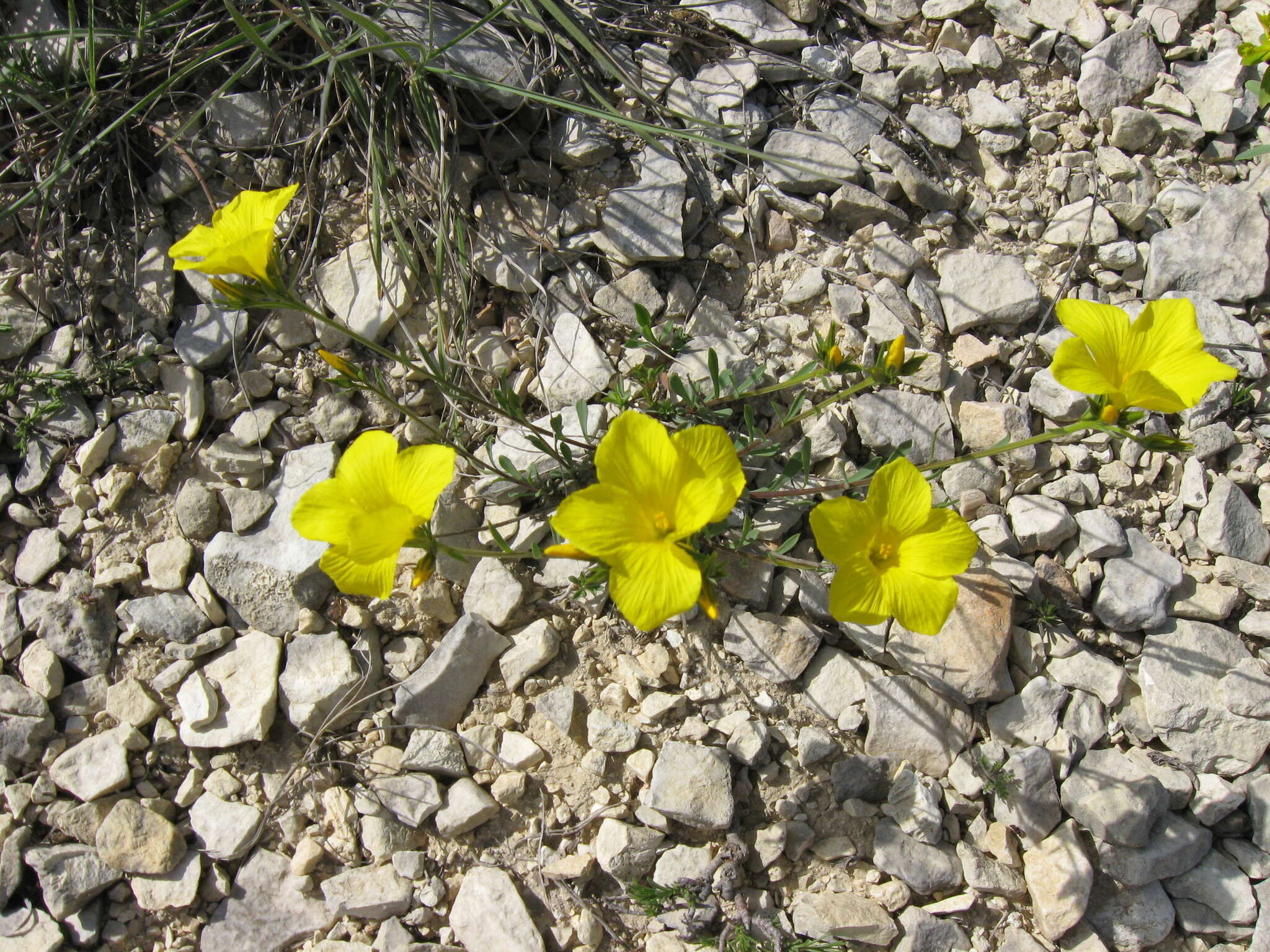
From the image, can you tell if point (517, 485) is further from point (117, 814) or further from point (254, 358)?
point (117, 814)

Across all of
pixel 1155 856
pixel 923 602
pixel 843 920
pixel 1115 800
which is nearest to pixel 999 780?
pixel 1115 800

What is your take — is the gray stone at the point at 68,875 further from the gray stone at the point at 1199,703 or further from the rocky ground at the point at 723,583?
the gray stone at the point at 1199,703

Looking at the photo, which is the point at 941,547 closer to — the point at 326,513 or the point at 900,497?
the point at 900,497

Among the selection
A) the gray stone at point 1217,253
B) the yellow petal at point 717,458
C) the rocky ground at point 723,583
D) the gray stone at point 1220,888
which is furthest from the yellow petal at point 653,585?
the gray stone at point 1217,253

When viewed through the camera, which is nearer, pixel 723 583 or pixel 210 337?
pixel 723 583

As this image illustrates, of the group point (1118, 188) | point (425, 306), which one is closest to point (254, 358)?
point (425, 306)

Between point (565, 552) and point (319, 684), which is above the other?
point (565, 552)
